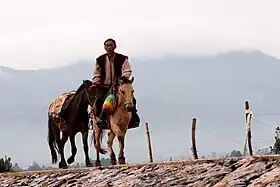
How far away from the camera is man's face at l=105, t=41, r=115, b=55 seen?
13953mm

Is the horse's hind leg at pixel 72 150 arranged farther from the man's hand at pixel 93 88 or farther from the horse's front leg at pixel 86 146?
the man's hand at pixel 93 88

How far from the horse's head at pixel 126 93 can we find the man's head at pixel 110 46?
1.07 meters

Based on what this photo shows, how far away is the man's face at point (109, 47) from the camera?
45.8 ft

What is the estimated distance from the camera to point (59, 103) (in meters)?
16.0

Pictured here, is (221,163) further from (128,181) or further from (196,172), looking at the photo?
(128,181)

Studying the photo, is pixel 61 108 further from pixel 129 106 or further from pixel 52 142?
pixel 129 106

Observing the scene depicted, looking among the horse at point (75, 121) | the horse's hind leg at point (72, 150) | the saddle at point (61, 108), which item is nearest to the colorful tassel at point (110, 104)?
the horse at point (75, 121)

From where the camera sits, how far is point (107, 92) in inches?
549

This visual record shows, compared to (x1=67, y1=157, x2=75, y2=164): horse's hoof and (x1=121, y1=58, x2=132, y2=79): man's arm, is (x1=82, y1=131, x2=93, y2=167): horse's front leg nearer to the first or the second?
(x1=67, y1=157, x2=75, y2=164): horse's hoof

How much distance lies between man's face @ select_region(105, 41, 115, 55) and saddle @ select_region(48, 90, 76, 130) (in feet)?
6.64

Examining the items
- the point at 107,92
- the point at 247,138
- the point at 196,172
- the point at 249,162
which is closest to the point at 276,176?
the point at 249,162

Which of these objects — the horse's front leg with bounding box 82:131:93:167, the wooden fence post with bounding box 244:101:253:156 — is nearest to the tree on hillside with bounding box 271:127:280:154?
the wooden fence post with bounding box 244:101:253:156

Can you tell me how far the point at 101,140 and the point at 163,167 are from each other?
4.52 metres

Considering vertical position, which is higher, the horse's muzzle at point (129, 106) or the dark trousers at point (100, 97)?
the dark trousers at point (100, 97)
